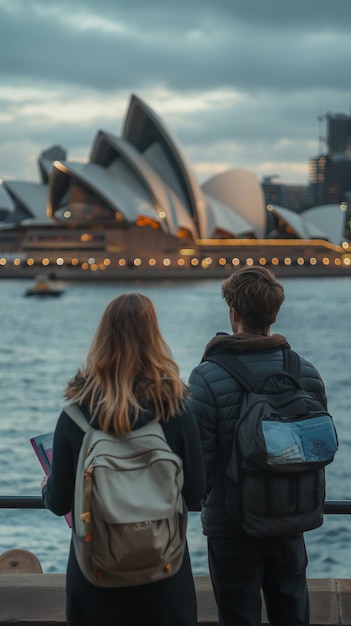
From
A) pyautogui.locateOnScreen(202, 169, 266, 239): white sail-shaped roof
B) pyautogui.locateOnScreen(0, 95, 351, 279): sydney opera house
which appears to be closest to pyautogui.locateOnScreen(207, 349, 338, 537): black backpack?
pyautogui.locateOnScreen(0, 95, 351, 279): sydney opera house

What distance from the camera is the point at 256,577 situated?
7.45 ft

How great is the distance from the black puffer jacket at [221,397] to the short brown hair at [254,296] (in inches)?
1.8

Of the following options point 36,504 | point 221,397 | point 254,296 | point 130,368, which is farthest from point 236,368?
point 36,504

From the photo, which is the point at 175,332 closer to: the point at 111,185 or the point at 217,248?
the point at 111,185

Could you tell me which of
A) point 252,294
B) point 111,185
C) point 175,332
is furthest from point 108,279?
point 252,294

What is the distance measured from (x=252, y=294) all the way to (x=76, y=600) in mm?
834

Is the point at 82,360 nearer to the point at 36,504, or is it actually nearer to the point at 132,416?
the point at 132,416

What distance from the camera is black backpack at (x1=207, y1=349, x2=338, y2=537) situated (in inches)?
82.4

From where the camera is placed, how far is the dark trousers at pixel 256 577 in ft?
7.37

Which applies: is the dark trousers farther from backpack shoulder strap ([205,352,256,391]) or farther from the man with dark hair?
backpack shoulder strap ([205,352,256,391])

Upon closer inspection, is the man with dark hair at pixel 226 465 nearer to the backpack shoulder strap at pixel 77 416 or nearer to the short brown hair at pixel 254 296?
the short brown hair at pixel 254 296

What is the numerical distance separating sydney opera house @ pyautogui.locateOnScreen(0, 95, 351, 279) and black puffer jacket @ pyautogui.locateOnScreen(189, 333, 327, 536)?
5696cm

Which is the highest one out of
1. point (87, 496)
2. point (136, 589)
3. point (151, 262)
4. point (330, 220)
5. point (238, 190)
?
point (87, 496)

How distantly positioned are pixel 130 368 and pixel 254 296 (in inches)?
18.1
